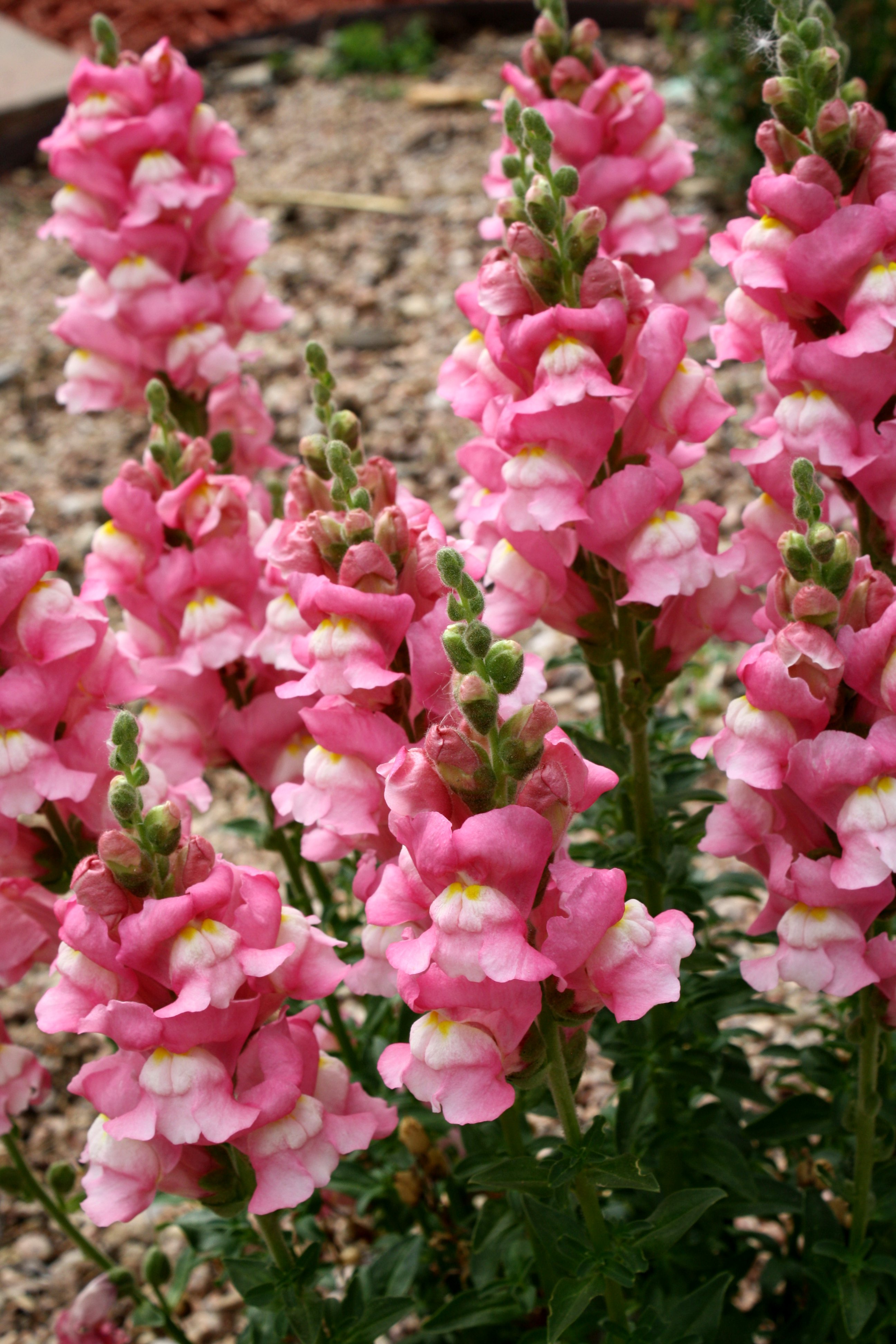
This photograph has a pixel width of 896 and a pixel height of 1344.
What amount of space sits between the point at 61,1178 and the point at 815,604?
1.76 metres

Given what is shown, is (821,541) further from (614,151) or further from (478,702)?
(614,151)

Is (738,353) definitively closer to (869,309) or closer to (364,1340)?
(869,309)

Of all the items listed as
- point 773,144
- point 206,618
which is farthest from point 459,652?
point 773,144

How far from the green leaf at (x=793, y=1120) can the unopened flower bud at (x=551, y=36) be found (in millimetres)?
1949

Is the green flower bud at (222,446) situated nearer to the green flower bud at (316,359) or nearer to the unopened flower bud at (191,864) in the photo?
the green flower bud at (316,359)

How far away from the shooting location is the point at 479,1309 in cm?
231

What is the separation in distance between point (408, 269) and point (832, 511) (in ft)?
14.7

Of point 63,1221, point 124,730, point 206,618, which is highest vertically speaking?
point 124,730

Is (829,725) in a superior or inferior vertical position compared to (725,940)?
superior

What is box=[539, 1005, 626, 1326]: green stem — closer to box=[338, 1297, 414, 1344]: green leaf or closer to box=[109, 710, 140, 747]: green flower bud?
box=[338, 1297, 414, 1344]: green leaf

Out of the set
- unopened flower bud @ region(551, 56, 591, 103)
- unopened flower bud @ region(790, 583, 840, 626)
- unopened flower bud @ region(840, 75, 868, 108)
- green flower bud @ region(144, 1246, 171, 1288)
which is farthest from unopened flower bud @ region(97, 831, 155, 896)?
unopened flower bud @ region(551, 56, 591, 103)

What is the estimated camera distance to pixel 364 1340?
83.3 inches

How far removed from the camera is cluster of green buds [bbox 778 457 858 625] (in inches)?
65.4

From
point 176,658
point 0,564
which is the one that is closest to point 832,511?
point 176,658
